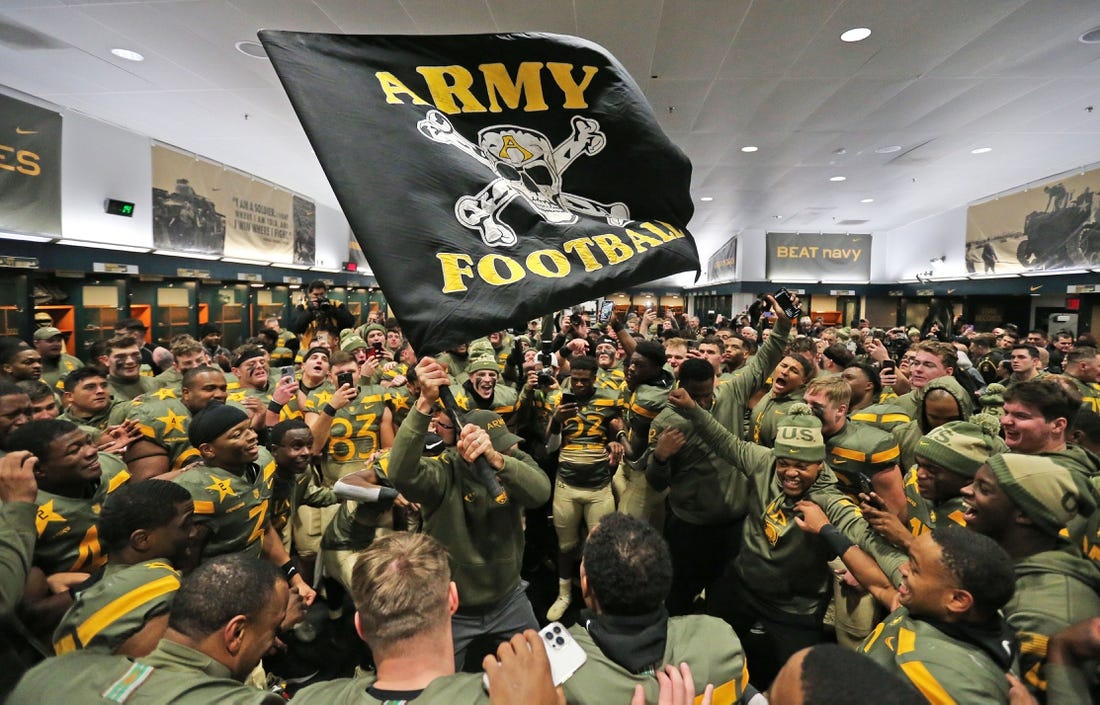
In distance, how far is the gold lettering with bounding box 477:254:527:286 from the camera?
2104 mm

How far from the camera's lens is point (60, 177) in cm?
827

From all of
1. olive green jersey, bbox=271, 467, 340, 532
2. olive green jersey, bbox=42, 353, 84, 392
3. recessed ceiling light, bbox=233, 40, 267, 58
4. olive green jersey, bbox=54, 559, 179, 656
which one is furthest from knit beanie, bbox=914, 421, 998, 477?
olive green jersey, bbox=42, 353, 84, 392

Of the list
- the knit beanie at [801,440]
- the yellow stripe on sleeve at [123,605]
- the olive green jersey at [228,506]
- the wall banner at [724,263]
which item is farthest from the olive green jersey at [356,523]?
the wall banner at [724,263]

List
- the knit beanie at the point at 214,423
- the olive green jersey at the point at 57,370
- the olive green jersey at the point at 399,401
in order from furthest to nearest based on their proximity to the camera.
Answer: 1. the olive green jersey at the point at 57,370
2. the olive green jersey at the point at 399,401
3. the knit beanie at the point at 214,423

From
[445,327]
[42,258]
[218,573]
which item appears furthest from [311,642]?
[42,258]

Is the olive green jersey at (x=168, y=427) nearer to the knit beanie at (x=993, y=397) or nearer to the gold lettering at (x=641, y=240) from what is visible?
the gold lettering at (x=641, y=240)

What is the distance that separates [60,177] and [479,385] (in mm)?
8472

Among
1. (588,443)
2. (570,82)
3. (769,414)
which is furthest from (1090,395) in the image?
(570,82)

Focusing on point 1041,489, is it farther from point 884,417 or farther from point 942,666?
point 884,417

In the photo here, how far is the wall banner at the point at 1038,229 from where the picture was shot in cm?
1112

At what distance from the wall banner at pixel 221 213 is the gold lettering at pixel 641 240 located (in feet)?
36.2

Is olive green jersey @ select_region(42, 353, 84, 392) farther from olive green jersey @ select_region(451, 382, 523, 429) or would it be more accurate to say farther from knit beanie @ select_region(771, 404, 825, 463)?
knit beanie @ select_region(771, 404, 825, 463)

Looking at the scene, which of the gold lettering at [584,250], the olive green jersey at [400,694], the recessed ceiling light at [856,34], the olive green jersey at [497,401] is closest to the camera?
the olive green jersey at [400,694]

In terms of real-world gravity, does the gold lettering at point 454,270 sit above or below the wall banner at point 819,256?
below
